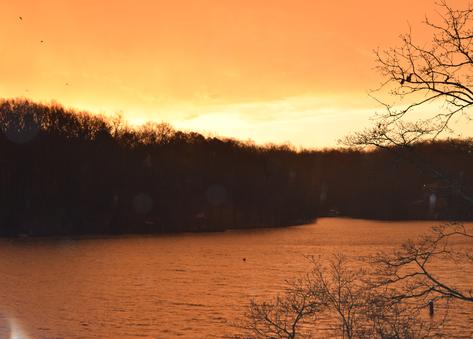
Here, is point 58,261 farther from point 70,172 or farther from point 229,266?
point 70,172

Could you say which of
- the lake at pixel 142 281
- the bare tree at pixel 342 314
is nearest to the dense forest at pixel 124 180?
the lake at pixel 142 281

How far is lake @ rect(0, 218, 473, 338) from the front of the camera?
35.2m

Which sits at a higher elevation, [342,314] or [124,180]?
[124,180]

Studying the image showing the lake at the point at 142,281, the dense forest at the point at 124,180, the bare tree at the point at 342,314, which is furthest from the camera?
the dense forest at the point at 124,180

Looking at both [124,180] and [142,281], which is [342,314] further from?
[124,180]

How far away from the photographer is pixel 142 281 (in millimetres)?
55062

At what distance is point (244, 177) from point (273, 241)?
3883 cm

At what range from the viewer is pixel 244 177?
138m

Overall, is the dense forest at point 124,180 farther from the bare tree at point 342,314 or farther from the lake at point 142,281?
the bare tree at point 342,314

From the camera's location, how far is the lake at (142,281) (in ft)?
115

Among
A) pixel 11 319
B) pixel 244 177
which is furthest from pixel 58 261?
pixel 244 177

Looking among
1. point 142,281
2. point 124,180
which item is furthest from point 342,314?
point 124,180

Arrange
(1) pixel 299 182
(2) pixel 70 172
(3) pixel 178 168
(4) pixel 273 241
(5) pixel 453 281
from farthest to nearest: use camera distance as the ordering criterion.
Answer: (1) pixel 299 182
(3) pixel 178 168
(2) pixel 70 172
(4) pixel 273 241
(5) pixel 453 281

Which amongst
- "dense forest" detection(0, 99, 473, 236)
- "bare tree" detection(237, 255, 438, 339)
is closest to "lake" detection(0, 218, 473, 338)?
"bare tree" detection(237, 255, 438, 339)
